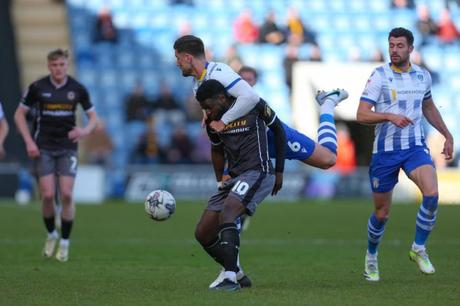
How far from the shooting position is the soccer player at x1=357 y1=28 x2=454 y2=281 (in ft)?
36.3


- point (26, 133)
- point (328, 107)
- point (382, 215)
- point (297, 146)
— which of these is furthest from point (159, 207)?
point (26, 133)

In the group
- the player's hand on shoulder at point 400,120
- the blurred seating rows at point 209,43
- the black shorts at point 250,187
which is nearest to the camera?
the black shorts at point 250,187

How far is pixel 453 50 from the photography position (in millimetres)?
34750

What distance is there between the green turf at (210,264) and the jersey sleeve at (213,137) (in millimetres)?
1433

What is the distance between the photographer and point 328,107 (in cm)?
1148

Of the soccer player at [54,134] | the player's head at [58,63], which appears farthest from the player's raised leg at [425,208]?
the player's head at [58,63]

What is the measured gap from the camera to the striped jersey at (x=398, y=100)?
11.2 meters

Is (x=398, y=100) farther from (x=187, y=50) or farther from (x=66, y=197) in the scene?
(x=66, y=197)

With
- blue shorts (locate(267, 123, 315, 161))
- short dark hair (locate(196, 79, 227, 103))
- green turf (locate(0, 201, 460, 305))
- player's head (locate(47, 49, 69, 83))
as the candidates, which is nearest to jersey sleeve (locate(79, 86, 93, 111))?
player's head (locate(47, 49, 69, 83))

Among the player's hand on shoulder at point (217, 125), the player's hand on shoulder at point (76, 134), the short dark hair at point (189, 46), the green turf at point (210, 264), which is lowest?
the green turf at point (210, 264)

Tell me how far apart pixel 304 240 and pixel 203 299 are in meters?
8.27

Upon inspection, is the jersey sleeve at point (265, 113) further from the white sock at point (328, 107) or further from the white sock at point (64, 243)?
the white sock at point (64, 243)

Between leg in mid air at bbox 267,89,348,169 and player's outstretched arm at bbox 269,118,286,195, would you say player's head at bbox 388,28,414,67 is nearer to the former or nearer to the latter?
leg in mid air at bbox 267,89,348,169

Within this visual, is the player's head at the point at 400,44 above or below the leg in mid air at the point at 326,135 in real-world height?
above
